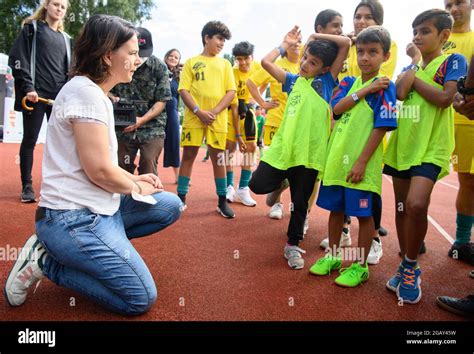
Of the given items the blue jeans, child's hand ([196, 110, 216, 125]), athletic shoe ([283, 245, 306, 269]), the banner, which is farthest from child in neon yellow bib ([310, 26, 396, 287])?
the banner

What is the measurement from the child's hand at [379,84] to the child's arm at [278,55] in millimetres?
933

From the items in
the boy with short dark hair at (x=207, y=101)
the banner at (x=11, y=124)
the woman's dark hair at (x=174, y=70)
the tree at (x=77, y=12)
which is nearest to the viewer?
the boy with short dark hair at (x=207, y=101)

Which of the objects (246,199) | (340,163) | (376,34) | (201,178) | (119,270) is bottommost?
(201,178)

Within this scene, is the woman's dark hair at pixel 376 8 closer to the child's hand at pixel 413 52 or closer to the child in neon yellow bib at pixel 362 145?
the child's hand at pixel 413 52

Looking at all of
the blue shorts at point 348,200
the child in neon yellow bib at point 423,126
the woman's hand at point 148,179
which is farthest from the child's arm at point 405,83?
the woman's hand at point 148,179

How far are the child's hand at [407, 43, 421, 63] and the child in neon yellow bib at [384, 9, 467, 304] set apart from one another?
11 centimetres

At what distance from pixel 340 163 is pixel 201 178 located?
202 inches

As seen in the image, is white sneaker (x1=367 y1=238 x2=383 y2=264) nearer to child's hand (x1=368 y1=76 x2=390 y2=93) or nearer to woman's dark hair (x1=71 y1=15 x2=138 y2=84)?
child's hand (x1=368 y1=76 x2=390 y2=93)

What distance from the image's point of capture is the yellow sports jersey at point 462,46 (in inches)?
119

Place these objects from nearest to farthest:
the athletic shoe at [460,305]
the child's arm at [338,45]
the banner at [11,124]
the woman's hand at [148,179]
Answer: the athletic shoe at [460,305] < the woman's hand at [148,179] < the child's arm at [338,45] < the banner at [11,124]

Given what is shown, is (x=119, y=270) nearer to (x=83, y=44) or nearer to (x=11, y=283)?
(x=11, y=283)
